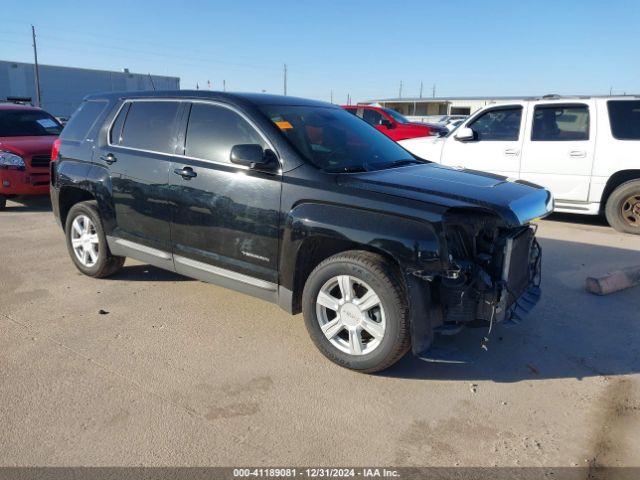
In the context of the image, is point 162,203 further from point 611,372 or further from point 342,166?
point 611,372

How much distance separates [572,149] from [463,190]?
5140mm

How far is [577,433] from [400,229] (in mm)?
1525

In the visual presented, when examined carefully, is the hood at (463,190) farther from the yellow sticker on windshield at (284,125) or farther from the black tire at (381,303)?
the yellow sticker on windshield at (284,125)

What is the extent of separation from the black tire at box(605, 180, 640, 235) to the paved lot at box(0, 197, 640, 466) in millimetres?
2983

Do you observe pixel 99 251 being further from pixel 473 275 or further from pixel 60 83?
pixel 60 83

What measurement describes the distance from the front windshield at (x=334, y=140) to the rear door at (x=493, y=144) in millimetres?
4036

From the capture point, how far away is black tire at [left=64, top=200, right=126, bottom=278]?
16.7 feet

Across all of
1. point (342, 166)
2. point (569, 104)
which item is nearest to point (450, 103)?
point (569, 104)

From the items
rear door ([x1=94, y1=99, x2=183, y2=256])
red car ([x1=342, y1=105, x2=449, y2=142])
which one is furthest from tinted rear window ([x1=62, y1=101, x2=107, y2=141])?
red car ([x1=342, y1=105, x2=449, y2=142])

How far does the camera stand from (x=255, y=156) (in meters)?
3.74

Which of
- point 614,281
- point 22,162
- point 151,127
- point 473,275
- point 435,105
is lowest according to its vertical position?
point 614,281

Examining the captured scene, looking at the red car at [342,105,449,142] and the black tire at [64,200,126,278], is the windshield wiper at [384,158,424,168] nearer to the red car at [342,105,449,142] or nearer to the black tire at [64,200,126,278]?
the black tire at [64,200,126,278]

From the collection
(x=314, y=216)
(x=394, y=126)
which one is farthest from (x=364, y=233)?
(x=394, y=126)

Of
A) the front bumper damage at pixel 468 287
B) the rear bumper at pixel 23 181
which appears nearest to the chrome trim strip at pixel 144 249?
the front bumper damage at pixel 468 287
